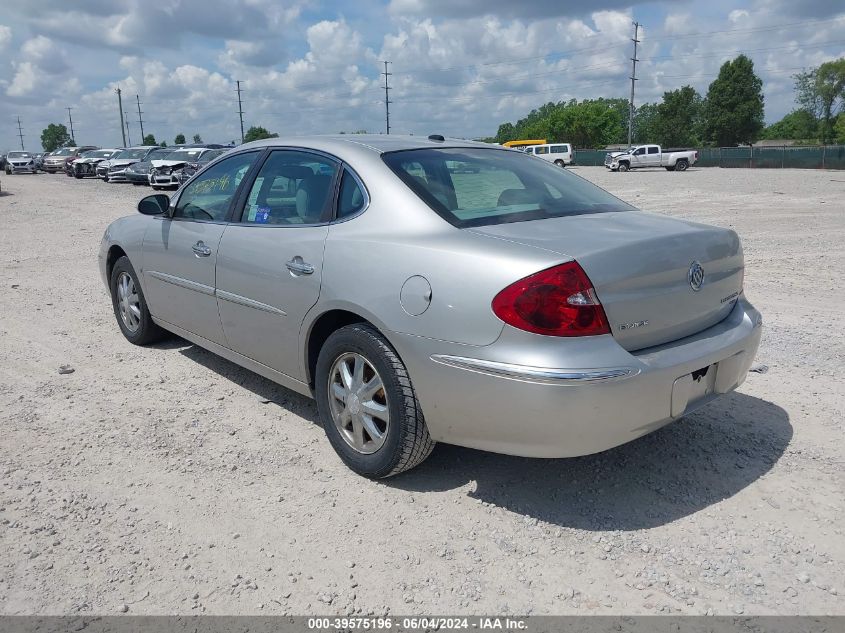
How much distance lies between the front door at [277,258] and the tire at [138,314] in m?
1.51

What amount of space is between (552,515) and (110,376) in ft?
11.2

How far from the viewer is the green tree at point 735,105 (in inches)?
3054

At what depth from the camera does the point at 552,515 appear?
3004mm

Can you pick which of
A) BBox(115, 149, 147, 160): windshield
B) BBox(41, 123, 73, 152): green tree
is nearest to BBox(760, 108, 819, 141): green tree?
BBox(115, 149, 147, 160): windshield

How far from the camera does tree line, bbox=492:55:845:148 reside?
78.2 meters

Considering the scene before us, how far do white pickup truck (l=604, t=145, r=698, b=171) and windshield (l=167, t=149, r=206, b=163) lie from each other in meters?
29.4

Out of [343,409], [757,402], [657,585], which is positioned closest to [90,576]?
[343,409]

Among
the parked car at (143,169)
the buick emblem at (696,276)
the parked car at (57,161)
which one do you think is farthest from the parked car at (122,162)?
the buick emblem at (696,276)

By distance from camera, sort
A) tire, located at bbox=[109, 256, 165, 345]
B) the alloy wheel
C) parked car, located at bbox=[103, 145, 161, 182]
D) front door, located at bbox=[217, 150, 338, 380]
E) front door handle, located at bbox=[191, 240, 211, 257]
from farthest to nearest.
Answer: parked car, located at bbox=[103, 145, 161, 182]
tire, located at bbox=[109, 256, 165, 345]
front door handle, located at bbox=[191, 240, 211, 257]
front door, located at bbox=[217, 150, 338, 380]
the alloy wheel

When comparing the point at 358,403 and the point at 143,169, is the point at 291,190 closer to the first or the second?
the point at 358,403

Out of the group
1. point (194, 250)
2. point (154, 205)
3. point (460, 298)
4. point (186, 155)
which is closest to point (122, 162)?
point (186, 155)

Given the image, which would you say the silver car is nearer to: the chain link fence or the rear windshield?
the rear windshield

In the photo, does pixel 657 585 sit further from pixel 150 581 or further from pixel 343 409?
pixel 150 581

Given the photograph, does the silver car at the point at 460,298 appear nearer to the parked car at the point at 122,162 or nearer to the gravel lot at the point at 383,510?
the gravel lot at the point at 383,510
